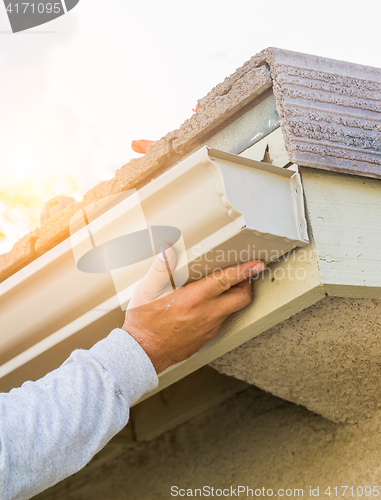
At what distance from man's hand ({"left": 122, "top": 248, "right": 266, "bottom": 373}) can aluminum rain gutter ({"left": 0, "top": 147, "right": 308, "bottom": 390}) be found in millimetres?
38

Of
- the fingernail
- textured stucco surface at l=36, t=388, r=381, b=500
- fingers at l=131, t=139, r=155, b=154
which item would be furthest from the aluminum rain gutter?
textured stucco surface at l=36, t=388, r=381, b=500

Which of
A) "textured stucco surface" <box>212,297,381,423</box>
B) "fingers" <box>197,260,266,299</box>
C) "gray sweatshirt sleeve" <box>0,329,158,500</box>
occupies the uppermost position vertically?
"fingers" <box>197,260,266,299</box>

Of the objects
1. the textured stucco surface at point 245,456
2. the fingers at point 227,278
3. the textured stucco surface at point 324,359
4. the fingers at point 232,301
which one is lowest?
the textured stucco surface at point 245,456

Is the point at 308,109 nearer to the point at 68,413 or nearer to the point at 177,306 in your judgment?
the point at 177,306

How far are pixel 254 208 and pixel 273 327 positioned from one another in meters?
0.40

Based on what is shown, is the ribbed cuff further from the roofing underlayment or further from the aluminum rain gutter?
the roofing underlayment

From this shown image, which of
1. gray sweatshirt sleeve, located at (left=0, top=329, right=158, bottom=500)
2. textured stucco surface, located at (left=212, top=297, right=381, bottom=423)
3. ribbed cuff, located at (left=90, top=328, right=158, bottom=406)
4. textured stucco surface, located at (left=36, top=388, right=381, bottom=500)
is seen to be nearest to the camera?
gray sweatshirt sleeve, located at (left=0, top=329, right=158, bottom=500)

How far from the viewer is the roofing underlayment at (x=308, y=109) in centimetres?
98

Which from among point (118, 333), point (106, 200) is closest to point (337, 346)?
point (118, 333)

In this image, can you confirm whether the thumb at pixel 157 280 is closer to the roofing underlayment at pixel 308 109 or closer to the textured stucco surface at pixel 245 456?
the roofing underlayment at pixel 308 109

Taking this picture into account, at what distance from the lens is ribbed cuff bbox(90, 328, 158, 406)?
93 cm

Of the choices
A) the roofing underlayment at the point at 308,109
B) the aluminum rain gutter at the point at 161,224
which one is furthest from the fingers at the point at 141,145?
the aluminum rain gutter at the point at 161,224

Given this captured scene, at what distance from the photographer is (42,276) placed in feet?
3.90

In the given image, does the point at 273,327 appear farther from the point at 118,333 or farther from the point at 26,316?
the point at 26,316
